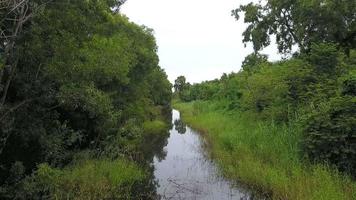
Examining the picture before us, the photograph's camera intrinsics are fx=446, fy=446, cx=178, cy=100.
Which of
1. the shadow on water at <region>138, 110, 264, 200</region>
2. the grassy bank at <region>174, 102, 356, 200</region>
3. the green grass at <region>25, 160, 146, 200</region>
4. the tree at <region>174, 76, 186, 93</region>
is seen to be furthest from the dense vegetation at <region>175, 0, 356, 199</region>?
the tree at <region>174, 76, 186, 93</region>

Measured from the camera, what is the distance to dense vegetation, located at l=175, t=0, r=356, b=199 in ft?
42.4

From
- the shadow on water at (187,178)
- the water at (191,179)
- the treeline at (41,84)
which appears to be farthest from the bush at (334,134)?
the treeline at (41,84)

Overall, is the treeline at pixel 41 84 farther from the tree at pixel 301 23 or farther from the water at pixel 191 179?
the tree at pixel 301 23

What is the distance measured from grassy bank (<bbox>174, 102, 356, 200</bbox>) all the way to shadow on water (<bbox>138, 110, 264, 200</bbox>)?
0.54 meters

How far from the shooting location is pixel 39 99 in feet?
37.6

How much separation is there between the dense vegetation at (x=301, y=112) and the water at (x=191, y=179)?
0.69m

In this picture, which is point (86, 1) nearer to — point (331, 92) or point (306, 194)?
point (306, 194)

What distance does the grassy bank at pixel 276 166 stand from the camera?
1150cm

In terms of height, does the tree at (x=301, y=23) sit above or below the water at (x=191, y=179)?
above

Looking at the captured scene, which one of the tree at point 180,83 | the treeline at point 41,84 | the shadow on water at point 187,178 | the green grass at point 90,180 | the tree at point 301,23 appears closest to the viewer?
the treeline at point 41,84

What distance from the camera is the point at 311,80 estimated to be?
19469 mm

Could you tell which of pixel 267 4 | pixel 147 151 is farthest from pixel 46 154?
pixel 267 4

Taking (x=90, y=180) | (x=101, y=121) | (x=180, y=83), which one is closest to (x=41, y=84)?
(x=90, y=180)

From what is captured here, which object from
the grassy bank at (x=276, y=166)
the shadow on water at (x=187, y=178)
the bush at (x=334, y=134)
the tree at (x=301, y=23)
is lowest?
the shadow on water at (x=187, y=178)
